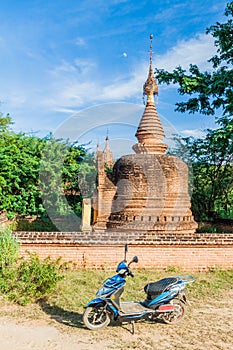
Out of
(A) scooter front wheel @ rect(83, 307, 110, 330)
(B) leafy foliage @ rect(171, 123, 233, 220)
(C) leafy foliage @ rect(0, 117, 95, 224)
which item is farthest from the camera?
(B) leafy foliage @ rect(171, 123, 233, 220)

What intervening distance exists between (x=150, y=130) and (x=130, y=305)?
11.2m

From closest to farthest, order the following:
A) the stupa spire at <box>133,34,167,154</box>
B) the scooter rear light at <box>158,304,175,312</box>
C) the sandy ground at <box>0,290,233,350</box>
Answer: the sandy ground at <box>0,290,233,350</box> → the scooter rear light at <box>158,304,175,312</box> → the stupa spire at <box>133,34,167,154</box>

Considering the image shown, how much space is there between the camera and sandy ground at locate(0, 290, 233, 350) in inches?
165

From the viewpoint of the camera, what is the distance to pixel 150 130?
1520 cm

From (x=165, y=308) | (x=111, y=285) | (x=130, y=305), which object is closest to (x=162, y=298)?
(x=165, y=308)

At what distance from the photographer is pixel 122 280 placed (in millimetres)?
4789

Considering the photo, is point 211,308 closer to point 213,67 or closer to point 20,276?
point 20,276

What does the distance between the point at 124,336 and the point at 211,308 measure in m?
1.99

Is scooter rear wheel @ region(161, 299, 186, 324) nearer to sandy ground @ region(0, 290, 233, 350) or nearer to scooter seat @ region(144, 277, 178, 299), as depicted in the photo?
sandy ground @ region(0, 290, 233, 350)

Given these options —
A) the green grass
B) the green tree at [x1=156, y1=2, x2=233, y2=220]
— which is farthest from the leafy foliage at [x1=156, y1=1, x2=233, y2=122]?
the green grass

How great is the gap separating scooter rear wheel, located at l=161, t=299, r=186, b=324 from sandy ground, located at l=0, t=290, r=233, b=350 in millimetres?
92

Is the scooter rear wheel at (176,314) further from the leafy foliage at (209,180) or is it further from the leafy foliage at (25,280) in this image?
the leafy foliage at (209,180)

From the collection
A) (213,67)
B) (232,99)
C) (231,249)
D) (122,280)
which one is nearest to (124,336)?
(122,280)

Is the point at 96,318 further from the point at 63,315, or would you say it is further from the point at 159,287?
the point at 159,287
